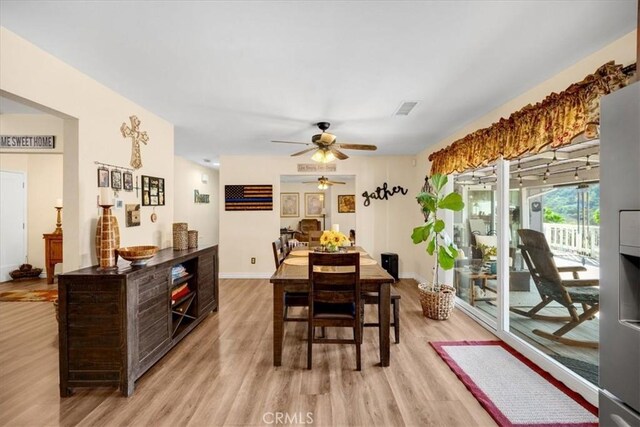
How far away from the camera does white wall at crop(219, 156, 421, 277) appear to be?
562cm

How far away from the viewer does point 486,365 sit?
245cm

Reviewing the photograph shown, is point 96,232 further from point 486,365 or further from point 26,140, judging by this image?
point 486,365

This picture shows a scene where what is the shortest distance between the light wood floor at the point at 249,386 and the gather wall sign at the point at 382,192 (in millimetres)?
2983

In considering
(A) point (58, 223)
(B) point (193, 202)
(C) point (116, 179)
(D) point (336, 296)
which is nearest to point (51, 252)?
(A) point (58, 223)

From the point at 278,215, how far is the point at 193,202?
2460 millimetres

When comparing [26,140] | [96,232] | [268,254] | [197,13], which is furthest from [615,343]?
[26,140]

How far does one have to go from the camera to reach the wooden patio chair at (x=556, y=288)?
2.52 m

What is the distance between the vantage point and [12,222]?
5102mm

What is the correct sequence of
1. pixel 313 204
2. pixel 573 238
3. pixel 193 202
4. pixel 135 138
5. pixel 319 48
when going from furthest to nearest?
pixel 313 204
pixel 193 202
pixel 135 138
pixel 573 238
pixel 319 48

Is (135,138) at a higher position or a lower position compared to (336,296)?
higher

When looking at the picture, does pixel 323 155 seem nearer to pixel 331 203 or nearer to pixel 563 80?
pixel 563 80

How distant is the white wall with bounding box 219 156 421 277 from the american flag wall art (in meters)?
0.09

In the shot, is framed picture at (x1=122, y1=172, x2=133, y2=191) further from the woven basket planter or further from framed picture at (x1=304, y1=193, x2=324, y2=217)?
framed picture at (x1=304, y1=193, x2=324, y2=217)

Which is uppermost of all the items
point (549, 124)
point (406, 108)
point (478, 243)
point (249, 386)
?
point (406, 108)
